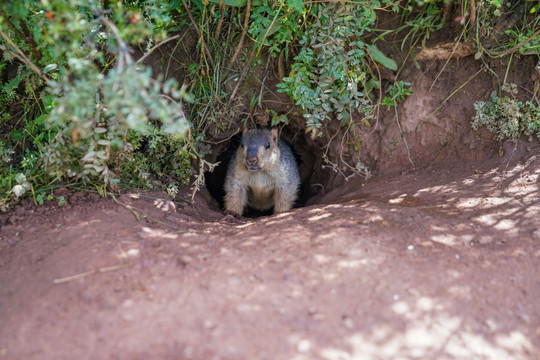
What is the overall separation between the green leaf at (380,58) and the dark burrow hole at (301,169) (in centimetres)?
215

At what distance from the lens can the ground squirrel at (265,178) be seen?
635 centimetres

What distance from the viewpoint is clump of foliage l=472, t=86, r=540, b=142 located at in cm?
523

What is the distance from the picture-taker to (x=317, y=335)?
2.71 m

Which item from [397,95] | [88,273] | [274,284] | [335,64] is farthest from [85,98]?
[397,95]

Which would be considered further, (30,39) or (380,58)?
(380,58)

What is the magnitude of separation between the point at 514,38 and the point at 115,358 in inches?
221

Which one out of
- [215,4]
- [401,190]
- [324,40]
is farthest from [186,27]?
[401,190]

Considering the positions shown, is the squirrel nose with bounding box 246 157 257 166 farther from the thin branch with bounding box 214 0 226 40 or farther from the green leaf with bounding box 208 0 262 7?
the green leaf with bounding box 208 0 262 7

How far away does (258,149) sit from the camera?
238 inches

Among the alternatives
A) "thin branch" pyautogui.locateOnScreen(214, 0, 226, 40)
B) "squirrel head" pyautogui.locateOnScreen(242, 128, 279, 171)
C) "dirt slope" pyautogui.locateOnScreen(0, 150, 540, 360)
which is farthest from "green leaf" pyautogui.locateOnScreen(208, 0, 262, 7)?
"dirt slope" pyautogui.locateOnScreen(0, 150, 540, 360)

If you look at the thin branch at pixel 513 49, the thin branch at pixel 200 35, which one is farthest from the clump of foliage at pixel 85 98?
the thin branch at pixel 513 49

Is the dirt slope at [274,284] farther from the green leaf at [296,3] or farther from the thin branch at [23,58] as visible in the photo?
the green leaf at [296,3]

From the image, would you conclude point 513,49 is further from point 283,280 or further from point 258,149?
point 283,280

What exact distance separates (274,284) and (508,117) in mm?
4012
